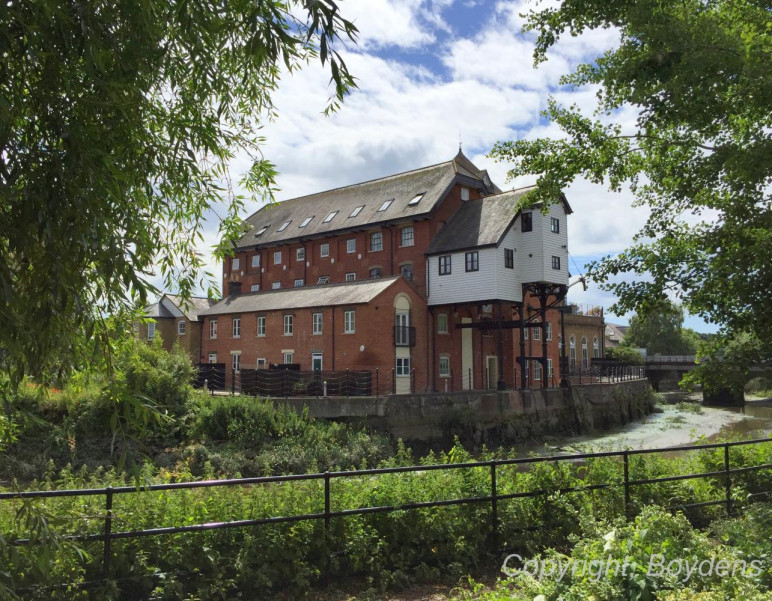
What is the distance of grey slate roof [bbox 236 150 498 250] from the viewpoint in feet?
126

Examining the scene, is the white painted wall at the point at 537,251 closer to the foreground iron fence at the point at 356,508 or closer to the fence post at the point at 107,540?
the foreground iron fence at the point at 356,508

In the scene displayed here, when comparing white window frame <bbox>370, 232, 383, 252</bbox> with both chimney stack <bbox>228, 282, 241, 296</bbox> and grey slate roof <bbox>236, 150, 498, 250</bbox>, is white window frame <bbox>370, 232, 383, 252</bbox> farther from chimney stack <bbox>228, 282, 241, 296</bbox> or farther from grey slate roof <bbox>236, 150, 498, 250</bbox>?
chimney stack <bbox>228, 282, 241, 296</bbox>

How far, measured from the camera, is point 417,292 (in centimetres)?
3441

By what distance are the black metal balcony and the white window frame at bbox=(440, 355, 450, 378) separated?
326 centimetres

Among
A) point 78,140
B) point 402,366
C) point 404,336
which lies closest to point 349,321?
point 404,336

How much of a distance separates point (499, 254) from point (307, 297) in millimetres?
11059

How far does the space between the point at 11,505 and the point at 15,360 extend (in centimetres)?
419

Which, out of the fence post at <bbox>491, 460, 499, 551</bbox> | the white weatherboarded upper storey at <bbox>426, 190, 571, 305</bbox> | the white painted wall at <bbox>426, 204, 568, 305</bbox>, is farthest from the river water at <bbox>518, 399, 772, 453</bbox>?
the fence post at <bbox>491, 460, 499, 551</bbox>

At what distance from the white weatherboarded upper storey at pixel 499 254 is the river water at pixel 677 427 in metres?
8.91

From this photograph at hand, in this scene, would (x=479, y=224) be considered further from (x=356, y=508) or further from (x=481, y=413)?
(x=356, y=508)

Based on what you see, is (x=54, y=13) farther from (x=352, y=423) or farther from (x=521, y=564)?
(x=352, y=423)

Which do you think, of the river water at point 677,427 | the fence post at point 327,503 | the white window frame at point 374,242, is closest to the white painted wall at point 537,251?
the white window frame at point 374,242

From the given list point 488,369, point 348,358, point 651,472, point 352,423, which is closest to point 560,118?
point 651,472

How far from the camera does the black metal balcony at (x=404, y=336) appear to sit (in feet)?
106
